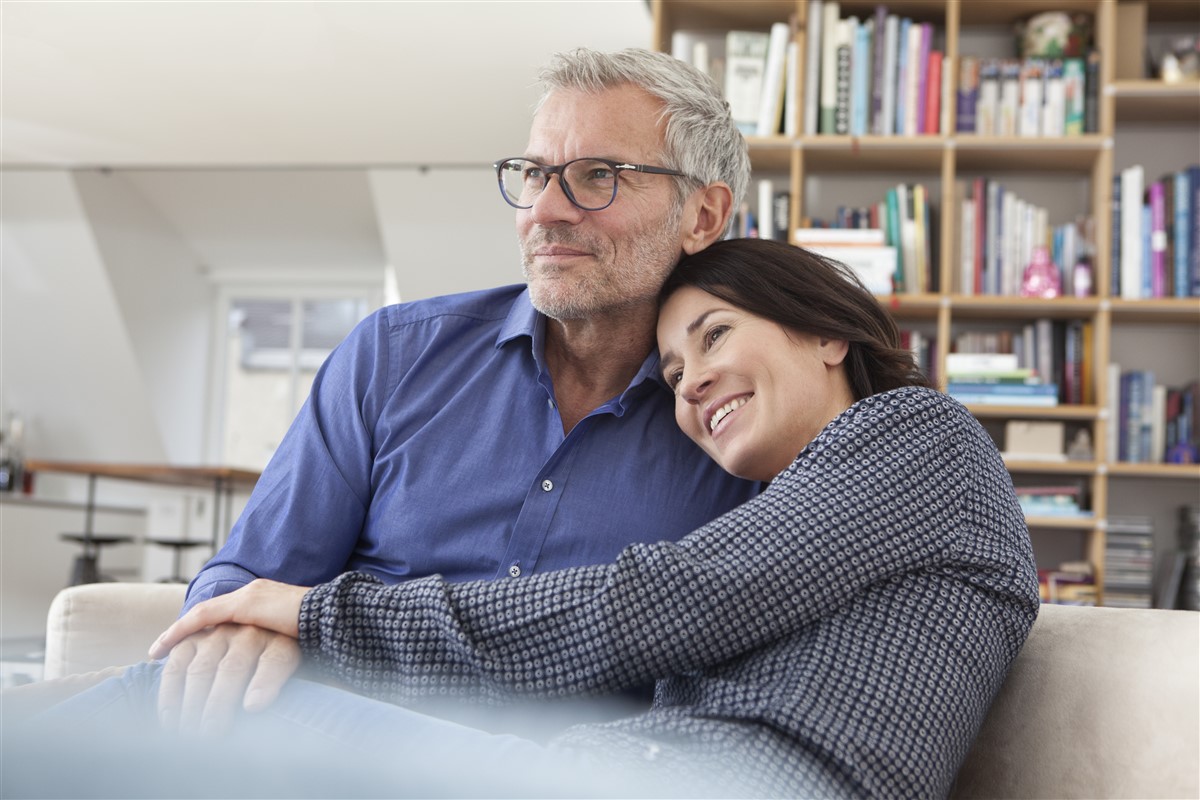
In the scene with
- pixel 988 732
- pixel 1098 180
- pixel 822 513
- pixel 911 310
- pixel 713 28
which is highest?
pixel 713 28

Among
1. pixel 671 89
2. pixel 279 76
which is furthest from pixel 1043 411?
pixel 279 76

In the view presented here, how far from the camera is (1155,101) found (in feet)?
12.5

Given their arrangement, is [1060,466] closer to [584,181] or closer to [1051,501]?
[1051,501]

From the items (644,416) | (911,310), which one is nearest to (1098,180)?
(911,310)

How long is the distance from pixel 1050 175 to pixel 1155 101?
0.41 m

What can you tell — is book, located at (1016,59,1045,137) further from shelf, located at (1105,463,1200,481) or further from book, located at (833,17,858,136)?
shelf, located at (1105,463,1200,481)

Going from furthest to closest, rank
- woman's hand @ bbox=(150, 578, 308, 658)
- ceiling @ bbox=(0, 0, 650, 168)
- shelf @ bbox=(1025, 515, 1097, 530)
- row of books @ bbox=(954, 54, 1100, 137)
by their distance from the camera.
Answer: ceiling @ bbox=(0, 0, 650, 168)
row of books @ bbox=(954, 54, 1100, 137)
shelf @ bbox=(1025, 515, 1097, 530)
woman's hand @ bbox=(150, 578, 308, 658)

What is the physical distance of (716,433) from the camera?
1.38m

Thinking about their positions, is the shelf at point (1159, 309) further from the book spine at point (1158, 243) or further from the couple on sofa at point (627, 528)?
the couple on sofa at point (627, 528)

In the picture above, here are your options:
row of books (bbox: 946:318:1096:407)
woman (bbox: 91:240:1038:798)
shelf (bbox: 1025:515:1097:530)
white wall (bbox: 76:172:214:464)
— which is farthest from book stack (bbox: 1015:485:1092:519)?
white wall (bbox: 76:172:214:464)

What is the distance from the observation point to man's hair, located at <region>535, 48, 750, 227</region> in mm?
1573

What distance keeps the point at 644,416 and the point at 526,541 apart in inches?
10.0

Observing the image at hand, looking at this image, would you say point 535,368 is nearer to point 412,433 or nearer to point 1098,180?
point 412,433

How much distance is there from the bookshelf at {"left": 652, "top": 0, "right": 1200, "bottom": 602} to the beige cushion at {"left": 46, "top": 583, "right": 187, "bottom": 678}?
2644 millimetres
